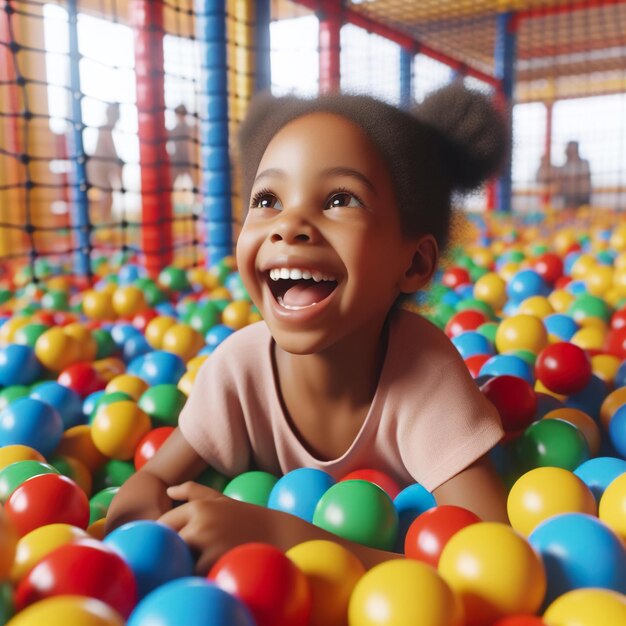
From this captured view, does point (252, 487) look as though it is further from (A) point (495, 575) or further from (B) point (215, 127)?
(B) point (215, 127)

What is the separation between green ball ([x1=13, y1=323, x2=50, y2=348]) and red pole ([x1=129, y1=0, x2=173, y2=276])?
101 centimetres

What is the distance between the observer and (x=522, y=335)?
137cm

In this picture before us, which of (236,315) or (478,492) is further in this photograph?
(236,315)

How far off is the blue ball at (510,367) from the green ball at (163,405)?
1.56ft

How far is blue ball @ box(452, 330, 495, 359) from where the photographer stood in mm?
1367

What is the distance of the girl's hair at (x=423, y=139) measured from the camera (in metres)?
0.80


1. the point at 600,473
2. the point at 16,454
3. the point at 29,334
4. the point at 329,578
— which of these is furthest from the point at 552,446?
the point at 29,334

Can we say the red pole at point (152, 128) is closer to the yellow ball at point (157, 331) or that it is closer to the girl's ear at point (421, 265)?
the yellow ball at point (157, 331)

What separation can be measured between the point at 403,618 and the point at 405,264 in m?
0.42

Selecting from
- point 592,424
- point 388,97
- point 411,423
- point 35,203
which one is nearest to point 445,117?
point 388,97

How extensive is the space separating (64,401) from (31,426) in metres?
0.18

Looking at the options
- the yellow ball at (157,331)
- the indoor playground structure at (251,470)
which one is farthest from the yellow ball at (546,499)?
the yellow ball at (157,331)

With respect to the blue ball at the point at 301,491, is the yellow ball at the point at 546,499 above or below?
above

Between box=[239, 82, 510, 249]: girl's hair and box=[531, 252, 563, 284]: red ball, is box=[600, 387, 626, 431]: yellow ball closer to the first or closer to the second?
box=[239, 82, 510, 249]: girl's hair
